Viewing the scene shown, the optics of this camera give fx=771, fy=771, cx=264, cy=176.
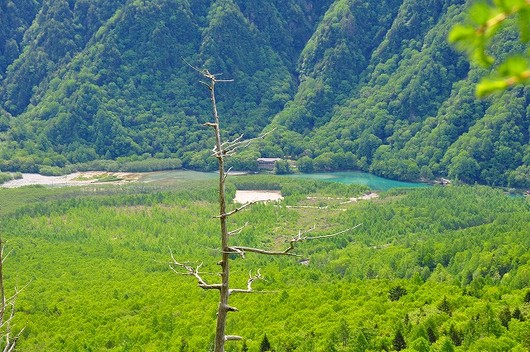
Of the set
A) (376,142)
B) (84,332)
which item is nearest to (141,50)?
(376,142)

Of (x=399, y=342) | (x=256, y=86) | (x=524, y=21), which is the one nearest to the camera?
(x=524, y=21)

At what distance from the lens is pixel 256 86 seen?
514 ft

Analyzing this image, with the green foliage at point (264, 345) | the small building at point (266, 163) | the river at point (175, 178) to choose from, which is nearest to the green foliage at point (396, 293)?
the green foliage at point (264, 345)

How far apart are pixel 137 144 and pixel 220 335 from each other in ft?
433

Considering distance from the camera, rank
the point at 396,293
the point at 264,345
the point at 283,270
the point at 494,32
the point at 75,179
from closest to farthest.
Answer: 1. the point at 494,32
2. the point at 264,345
3. the point at 396,293
4. the point at 283,270
5. the point at 75,179

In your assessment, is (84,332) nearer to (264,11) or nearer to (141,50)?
(141,50)

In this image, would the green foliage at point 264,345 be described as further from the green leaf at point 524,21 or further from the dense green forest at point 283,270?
the green leaf at point 524,21

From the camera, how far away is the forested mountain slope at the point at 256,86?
128125mm

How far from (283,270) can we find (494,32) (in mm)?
56696

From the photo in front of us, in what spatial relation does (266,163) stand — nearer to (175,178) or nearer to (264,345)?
(175,178)

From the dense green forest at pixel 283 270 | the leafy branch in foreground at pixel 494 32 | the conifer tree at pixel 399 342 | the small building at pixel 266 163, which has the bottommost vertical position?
the dense green forest at pixel 283 270

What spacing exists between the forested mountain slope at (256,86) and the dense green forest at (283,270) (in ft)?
86.5

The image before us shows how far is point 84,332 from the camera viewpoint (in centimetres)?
4375

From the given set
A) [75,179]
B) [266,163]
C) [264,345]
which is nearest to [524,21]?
[264,345]
